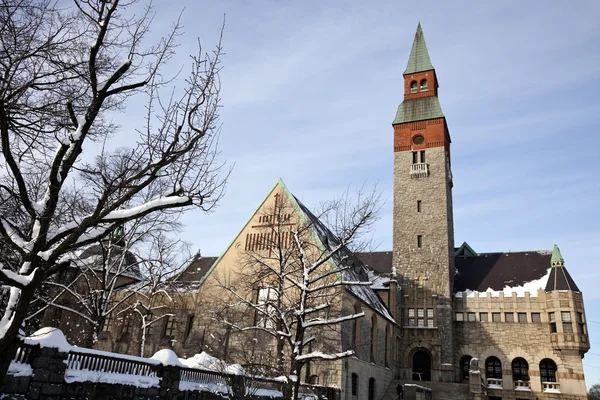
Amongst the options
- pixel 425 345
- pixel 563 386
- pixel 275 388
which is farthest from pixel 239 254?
pixel 563 386

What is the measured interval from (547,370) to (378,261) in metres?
16.3

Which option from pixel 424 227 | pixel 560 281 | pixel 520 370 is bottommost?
pixel 520 370

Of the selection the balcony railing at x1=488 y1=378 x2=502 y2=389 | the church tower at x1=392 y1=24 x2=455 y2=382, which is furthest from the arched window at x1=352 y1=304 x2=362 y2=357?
the balcony railing at x1=488 y1=378 x2=502 y2=389

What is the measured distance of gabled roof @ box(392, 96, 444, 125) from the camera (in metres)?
42.2

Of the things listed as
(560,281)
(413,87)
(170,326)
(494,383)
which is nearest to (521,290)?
(560,281)

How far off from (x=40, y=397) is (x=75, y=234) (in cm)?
469

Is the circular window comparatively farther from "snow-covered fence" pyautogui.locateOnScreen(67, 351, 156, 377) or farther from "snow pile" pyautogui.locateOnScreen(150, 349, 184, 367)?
"snow-covered fence" pyautogui.locateOnScreen(67, 351, 156, 377)

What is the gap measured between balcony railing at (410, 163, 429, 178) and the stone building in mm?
91

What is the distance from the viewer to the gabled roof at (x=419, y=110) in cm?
4225

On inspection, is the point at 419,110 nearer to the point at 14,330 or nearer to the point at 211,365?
the point at 211,365

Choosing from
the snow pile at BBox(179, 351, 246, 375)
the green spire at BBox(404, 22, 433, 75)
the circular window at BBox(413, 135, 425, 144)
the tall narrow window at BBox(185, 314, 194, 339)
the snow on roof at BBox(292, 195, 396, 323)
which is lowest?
the snow pile at BBox(179, 351, 246, 375)

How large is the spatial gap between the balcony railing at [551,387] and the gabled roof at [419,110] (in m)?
24.3

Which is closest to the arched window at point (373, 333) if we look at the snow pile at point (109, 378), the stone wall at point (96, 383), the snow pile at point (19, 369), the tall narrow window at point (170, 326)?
the tall narrow window at point (170, 326)

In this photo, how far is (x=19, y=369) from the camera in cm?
902
